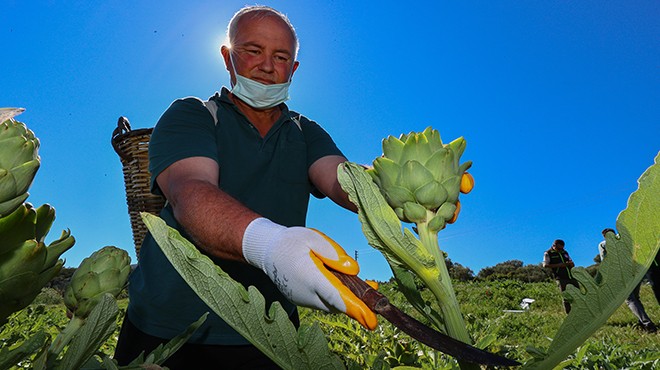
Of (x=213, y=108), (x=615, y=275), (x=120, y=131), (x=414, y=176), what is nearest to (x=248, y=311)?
(x=414, y=176)

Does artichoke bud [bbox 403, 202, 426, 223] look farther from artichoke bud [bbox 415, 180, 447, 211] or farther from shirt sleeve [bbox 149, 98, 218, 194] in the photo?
shirt sleeve [bbox 149, 98, 218, 194]

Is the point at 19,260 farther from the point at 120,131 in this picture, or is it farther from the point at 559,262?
the point at 559,262

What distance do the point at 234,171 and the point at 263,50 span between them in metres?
0.60

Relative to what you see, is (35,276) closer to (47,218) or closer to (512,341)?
(47,218)

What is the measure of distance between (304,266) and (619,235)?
0.51 meters

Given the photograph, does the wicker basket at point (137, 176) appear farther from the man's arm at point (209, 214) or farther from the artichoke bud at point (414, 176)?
the artichoke bud at point (414, 176)

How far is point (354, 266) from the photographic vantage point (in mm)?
892

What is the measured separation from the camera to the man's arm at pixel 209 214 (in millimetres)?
1152

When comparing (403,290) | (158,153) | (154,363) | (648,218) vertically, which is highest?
(648,218)

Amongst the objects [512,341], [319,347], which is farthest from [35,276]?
[512,341]

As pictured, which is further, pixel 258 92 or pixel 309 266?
pixel 258 92

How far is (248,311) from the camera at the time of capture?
2.36 ft

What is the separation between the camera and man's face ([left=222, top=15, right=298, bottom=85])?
95.8 inches

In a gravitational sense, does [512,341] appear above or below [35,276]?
above
